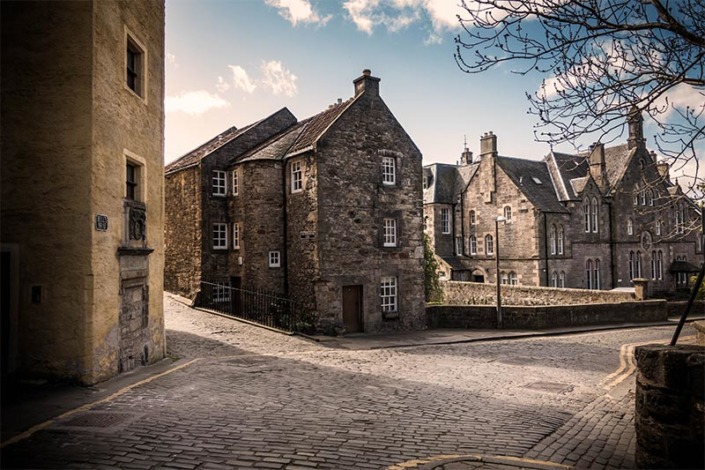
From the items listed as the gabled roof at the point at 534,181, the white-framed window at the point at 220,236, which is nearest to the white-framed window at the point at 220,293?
the white-framed window at the point at 220,236

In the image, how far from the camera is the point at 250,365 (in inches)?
492

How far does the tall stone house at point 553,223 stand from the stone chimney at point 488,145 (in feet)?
0.28

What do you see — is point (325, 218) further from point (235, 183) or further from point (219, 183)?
point (219, 183)

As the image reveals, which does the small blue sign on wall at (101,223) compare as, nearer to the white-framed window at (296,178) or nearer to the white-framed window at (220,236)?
the white-framed window at (296,178)

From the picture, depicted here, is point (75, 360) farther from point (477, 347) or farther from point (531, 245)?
point (531, 245)

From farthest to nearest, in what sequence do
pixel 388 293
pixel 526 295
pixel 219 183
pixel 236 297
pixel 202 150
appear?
pixel 526 295, pixel 202 150, pixel 219 183, pixel 236 297, pixel 388 293

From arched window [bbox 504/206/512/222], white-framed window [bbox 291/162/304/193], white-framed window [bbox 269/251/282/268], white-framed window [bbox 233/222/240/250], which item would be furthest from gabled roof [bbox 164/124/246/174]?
arched window [bbox 504/206/512/222]

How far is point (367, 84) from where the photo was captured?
21.4 m

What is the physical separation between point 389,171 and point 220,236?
31.6 ft

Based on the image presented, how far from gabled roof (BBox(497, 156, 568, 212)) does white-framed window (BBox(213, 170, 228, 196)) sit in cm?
2448

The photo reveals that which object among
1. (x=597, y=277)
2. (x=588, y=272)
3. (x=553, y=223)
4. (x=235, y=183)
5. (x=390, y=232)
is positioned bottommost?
(x=597, y=277)

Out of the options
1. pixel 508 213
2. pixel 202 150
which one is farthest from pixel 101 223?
pixel 508 213

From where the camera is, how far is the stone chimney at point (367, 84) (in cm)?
2138

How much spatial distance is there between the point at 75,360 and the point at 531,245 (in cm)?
3401
